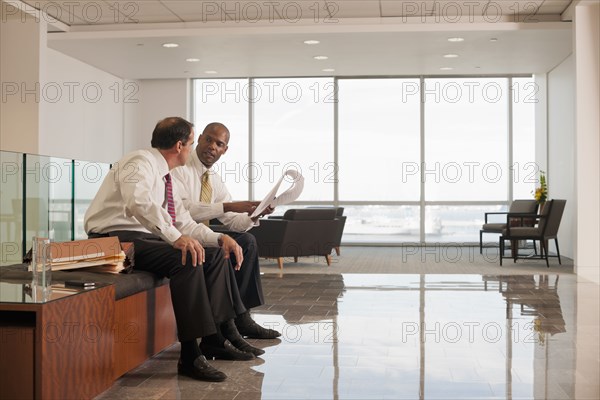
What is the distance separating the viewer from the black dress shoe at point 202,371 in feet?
11.7

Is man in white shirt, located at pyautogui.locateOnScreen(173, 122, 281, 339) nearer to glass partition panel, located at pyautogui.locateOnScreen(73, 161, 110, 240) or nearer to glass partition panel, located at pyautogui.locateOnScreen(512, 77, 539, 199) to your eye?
glass partition panel, located at pyautogui.locateOnScreen(73, 161, 110, 240)

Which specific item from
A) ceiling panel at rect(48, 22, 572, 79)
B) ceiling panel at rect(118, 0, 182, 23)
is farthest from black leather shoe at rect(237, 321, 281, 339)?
ceiling panel at rect(48, 22, 572, 79)

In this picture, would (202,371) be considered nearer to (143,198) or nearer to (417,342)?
(143,198)

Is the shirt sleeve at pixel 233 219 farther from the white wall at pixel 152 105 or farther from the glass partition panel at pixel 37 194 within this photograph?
the white wall at pixel 152 105

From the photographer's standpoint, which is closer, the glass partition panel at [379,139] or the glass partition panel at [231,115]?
the glass partition panel at [379,139]

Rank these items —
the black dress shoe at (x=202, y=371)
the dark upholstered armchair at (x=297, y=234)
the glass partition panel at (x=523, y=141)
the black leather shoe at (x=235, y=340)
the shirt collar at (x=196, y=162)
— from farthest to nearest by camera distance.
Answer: the glass partition panel at (x=523, y=141) < the dark upholstered armchair at (x=297, y=234) < the shirt collar at (x=196, y=162) < the black leather shoe at (x=235, y=340) < the black dress shoe at (x=202, y=371)

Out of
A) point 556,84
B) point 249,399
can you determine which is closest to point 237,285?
point 249,399

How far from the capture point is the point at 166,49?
35.3 ft

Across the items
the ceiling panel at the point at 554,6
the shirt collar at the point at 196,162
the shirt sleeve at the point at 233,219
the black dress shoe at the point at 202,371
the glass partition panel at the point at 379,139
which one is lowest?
the black dress shoe at the point at 202,371

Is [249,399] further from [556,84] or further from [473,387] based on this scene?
[556,84]

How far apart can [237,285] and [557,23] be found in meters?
6.66

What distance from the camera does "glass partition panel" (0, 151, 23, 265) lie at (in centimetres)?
659

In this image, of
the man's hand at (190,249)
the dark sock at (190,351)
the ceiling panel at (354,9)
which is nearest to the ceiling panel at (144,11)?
the ceiling panel at (354,9)

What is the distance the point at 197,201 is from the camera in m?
4.72
